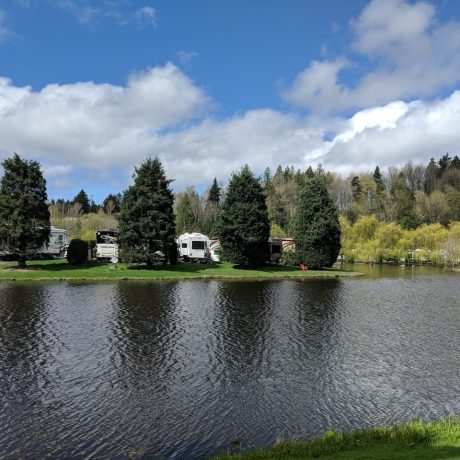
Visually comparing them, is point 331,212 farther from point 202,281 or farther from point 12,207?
point 12,207

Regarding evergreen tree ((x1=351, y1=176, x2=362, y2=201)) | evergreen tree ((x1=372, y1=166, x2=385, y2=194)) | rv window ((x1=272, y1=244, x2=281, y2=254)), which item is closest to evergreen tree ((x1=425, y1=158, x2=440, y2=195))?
evergreen tree ((x1=372, y1=166, x2=385, y2=194))

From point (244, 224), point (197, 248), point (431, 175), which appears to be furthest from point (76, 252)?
point (431, 175)

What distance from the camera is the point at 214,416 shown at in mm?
12773

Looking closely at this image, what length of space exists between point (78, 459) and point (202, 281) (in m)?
36.2

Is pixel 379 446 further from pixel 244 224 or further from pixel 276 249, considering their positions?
pixel 276 249

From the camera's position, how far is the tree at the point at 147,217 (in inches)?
1981

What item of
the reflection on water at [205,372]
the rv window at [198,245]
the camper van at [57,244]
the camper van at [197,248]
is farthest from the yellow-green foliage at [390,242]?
the reflection on water at [205,372]

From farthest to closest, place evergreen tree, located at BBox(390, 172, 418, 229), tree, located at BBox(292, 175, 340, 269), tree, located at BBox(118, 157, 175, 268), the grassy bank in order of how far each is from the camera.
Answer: evergreen tree, located at BBox(390, 172, 418, 229)
tree, located at BBox(292, 175, 340, 269)
tree, located at BBox(118, 157, 175, 268)
the grassy bank

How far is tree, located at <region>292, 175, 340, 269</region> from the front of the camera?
58719mm

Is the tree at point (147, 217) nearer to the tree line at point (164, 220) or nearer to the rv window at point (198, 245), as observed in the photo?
the tree line at point (164, 220)

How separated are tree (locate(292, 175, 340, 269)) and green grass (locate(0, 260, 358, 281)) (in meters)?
2.23

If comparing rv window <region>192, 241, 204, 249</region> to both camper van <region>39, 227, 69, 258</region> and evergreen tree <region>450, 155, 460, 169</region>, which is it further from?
evergreen tree <region>450, 155, 460, 169</region>

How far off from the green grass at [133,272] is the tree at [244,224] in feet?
6.40

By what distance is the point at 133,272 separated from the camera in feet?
159
